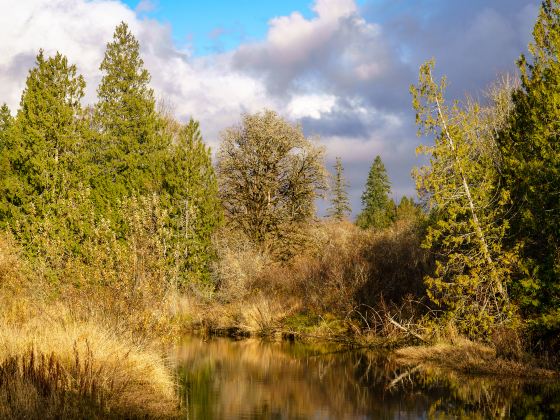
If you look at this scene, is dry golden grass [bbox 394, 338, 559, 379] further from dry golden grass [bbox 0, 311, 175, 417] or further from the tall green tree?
dry golden grass [bbox 0, 311, 175, 417]

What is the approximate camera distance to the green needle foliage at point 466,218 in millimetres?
→ 19516

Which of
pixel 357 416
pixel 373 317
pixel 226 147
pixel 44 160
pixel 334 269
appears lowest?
pixel 357 416

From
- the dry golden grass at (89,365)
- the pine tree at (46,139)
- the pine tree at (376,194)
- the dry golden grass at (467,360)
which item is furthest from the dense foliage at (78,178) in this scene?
the pine tree at (376,194)

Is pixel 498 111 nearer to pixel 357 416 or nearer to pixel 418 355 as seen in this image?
pixel 418 355

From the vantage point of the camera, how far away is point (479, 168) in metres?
20.5

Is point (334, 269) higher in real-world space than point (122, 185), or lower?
lower

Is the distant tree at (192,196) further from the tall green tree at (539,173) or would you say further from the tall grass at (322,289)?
the tall green tree at (539,173)

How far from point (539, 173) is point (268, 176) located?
23.8 m

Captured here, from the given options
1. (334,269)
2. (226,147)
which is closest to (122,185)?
(226,147)

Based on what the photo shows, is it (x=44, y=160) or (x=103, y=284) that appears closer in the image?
(x=103, y=284)

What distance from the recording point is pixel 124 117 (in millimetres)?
41969

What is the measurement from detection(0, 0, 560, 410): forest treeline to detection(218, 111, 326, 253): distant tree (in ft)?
0.33

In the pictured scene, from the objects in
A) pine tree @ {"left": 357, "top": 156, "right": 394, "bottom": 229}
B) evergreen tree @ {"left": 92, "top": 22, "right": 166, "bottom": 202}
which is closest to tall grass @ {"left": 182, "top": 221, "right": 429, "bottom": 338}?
evergreen tree @ {"left": 92, "top": 22, "right": 166, "bottom": 202}

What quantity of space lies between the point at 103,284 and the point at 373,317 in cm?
1412
